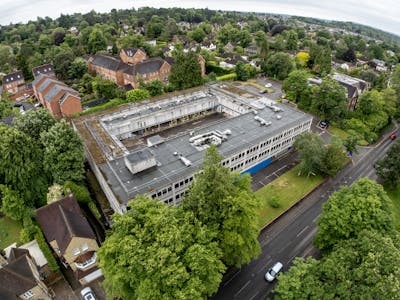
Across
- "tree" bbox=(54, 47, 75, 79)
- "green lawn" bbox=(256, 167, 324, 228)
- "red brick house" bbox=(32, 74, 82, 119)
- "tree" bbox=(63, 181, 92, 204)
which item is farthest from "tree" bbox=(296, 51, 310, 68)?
"tree" bbox=(63, 181, 92, 204)

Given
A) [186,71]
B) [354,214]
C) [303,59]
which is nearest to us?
[354,214]

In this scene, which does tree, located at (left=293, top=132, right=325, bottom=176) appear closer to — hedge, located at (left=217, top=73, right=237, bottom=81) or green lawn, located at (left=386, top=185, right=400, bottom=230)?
green lawn, located at (left=386, top=185, right=400, bottom=230)

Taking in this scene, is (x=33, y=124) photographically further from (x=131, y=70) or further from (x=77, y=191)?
(x=131, y=70)

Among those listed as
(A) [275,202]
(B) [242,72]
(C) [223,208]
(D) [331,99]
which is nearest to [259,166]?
(A) [275,202]

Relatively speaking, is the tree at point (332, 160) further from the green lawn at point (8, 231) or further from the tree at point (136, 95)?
the green lawn at point (8, 231)

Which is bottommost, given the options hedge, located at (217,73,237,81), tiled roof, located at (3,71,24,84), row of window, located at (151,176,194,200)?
hedge, located at (217,73,237,81)

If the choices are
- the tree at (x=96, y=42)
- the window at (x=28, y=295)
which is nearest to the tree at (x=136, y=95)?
the window at (x=28, y=295)
